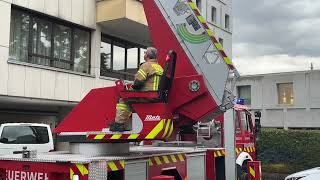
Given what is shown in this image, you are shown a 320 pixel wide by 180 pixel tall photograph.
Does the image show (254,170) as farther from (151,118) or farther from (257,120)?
(151,118)

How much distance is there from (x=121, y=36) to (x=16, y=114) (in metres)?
5.79

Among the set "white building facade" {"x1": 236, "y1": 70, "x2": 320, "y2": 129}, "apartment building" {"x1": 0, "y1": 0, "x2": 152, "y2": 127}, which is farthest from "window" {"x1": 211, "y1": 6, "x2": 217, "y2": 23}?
"apartment building" {"x1": 0, "y1": 0, "x2": 152, "y2": 127}

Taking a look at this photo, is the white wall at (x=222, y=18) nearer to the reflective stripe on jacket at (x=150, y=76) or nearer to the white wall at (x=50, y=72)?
the white wall at (x=50, y=72)

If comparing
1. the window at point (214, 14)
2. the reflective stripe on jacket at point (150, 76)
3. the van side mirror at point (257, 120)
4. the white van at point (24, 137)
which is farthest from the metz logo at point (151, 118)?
the window at point (214, 14)

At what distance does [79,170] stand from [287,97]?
104 ft

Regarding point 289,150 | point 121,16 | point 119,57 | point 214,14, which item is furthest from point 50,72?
point 214,14

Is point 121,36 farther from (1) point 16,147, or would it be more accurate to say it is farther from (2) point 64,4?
(1) point 16,147

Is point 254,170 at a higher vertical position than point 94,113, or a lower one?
lower

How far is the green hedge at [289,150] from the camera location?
67.2ft

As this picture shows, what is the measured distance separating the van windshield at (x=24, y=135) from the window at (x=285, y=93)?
1006 inches

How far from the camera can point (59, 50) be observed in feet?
59.0

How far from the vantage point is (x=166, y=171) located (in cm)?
694

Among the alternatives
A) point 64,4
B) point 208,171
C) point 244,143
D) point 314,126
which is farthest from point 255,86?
point 208,171

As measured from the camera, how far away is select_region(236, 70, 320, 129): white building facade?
33.8m
